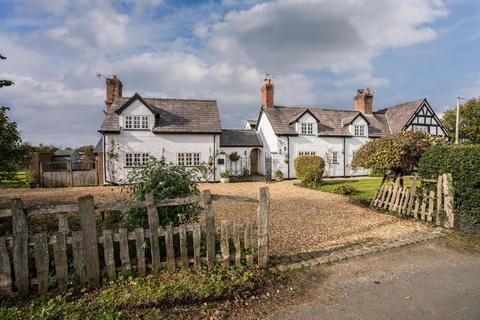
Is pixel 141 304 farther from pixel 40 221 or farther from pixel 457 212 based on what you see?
pixel 457 212

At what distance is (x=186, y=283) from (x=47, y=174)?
19978mm

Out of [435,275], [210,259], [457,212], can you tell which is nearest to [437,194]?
[457,212]

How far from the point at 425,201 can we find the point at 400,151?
1.90m

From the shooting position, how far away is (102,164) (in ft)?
66.6

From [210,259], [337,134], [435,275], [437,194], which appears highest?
[337,134]

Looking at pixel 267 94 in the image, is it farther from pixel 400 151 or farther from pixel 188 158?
pixel 400 151

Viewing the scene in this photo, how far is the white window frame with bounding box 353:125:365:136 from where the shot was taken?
26259 millimetres

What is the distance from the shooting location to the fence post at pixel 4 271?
13.0 ft

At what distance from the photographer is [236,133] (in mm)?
26109

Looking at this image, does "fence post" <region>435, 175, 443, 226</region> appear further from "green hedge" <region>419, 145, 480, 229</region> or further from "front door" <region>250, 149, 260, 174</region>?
"front door" <region>250, 149, 260, 174</region>

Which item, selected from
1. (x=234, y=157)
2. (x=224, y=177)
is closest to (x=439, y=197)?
(x=224, y=177)

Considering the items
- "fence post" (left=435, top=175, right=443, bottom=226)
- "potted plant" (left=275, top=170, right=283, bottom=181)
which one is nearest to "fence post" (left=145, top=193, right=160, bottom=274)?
"fence post" (left=435, top=175, right=443, bottom=226)

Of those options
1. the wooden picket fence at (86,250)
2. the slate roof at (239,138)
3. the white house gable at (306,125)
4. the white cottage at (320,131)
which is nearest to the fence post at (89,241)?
the wooden picket fence at (86,250)

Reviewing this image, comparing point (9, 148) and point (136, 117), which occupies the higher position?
point (136, 117)
